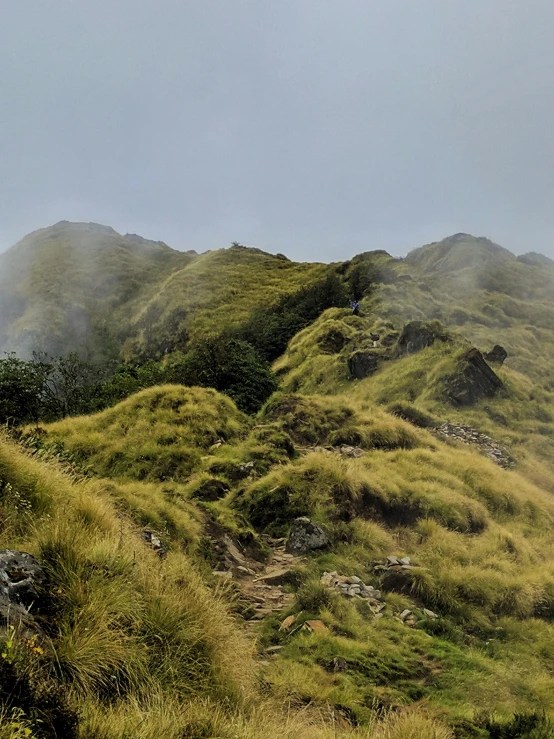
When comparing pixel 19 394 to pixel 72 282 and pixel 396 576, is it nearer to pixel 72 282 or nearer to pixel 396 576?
pixel 396 576

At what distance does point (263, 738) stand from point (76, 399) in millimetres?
28360

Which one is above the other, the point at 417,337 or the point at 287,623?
the point at 417,337

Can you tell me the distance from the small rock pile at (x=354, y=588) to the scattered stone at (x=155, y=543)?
116 inches

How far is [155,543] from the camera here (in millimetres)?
7508

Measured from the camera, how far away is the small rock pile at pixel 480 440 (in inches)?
771

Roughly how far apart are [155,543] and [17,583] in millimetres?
3817

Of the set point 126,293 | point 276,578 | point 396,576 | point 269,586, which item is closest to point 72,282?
point 126,293

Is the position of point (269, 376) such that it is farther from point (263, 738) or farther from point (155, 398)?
point (263, 738)

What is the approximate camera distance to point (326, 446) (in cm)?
1741

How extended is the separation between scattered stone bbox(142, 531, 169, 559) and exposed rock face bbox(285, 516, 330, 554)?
11.3 feet

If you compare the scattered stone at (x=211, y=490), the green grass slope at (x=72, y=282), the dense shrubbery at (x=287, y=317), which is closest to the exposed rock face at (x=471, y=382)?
the scattered stone at (x=211, y=490)

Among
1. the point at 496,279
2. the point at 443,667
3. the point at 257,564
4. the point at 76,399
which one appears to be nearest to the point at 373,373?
the point at 76,399

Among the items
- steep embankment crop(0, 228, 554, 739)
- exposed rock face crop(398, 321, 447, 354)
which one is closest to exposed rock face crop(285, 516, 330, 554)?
steep embankment crop(0, 228, 554, 739)

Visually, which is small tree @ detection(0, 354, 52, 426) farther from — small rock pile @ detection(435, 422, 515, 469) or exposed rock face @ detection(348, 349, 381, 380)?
exposed rock face @ detection(348, 349, 381, 380)
